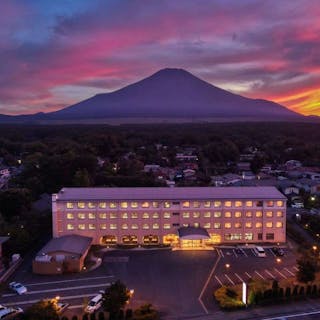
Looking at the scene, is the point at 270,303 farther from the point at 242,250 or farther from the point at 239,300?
the point at 242,250

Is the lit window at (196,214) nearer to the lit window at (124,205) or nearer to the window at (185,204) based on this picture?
the window at (185,204)

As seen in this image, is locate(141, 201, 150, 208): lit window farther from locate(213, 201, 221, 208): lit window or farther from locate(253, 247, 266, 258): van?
locate(253, 247, 266, 258): van

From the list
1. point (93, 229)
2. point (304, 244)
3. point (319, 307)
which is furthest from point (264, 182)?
point (319, 307)

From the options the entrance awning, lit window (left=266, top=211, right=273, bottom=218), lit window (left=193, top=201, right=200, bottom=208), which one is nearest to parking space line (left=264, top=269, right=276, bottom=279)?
the entrance awning

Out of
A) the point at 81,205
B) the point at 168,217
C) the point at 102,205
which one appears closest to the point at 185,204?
the point at 168,217

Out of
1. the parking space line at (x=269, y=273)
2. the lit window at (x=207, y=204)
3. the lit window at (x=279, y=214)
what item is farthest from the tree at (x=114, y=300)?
the lit window at (x=279, y=214)

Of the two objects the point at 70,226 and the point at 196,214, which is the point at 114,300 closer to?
the point at 70,226
